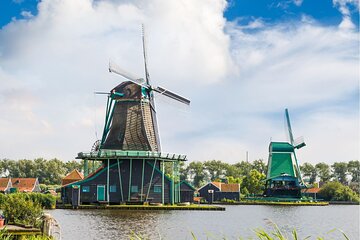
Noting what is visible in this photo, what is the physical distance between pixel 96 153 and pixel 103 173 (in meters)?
2.13

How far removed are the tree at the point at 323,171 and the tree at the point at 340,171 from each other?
1983 millimetres

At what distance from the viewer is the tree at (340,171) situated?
10356 cm

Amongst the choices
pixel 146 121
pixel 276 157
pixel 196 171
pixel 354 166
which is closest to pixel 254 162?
pixel 196 171

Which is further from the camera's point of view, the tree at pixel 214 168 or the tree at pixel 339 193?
the tree at pixel 214 168

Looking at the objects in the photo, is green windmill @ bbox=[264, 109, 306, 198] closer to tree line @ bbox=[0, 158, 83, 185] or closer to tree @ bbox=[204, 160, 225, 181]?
tree @ bbox=[204, 160, 225, 181]

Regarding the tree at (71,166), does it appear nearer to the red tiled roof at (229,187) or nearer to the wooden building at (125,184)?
the red tiled roof at (229,187)

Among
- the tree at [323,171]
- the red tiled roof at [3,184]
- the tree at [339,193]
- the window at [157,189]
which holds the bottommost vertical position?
the tree at [339,193]

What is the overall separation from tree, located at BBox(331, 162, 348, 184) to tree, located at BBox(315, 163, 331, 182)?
1.98 metres

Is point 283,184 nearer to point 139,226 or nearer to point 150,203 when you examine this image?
point 150,203

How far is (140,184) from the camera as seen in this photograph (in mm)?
44688

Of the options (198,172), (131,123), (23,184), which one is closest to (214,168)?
(198,172)

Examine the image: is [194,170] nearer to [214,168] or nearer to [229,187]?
[214,168]

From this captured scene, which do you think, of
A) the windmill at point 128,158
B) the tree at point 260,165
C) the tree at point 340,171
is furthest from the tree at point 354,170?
the windmill at point 128,158

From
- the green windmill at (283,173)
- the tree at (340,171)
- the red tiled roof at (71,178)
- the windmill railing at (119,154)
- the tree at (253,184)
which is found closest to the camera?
the windmill railing at (119,154)
